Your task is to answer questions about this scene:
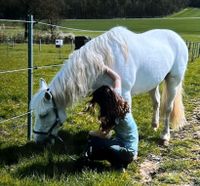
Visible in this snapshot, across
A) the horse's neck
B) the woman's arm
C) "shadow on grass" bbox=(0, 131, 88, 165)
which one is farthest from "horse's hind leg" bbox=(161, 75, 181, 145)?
the horse's neck

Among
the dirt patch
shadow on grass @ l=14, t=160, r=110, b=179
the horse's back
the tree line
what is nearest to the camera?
shadow on grass @ l=14, t=160, r=110, b=179

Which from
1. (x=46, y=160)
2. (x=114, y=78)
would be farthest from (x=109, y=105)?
(x=46, y=160)

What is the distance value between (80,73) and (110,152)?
98 cm

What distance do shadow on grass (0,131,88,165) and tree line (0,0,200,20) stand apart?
53375mm

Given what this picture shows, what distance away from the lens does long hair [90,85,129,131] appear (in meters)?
4.99

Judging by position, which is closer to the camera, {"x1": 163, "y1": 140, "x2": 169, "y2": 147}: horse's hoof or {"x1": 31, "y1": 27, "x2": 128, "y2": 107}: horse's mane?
{"x1": 31, "y1": 27, "x2": 128, "y2": 107}: horse's mane

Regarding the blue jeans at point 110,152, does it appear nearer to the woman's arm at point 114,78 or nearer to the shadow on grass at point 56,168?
the shadow on grass at point 56,168

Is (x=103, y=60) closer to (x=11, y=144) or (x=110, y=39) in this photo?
(x=110, y=39)

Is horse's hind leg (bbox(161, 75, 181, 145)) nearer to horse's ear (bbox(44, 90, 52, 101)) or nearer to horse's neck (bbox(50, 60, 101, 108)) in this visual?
horse's neck (bbox(50, 60, 101, 108))

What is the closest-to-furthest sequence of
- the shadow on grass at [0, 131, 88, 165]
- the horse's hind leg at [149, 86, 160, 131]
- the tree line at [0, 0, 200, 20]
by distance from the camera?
the shadow on grass at [0, 131, 88, 165] < the horse's hind leg at [149, 86, 160, 131] < the tree line at [0, 0, 200, 20]

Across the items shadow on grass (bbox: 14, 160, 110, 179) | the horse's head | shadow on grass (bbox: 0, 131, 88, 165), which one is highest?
the horse's head

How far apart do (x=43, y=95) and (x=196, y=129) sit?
3359 mm

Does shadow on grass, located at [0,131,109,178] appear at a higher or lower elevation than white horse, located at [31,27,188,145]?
lower

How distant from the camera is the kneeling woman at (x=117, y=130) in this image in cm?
501
